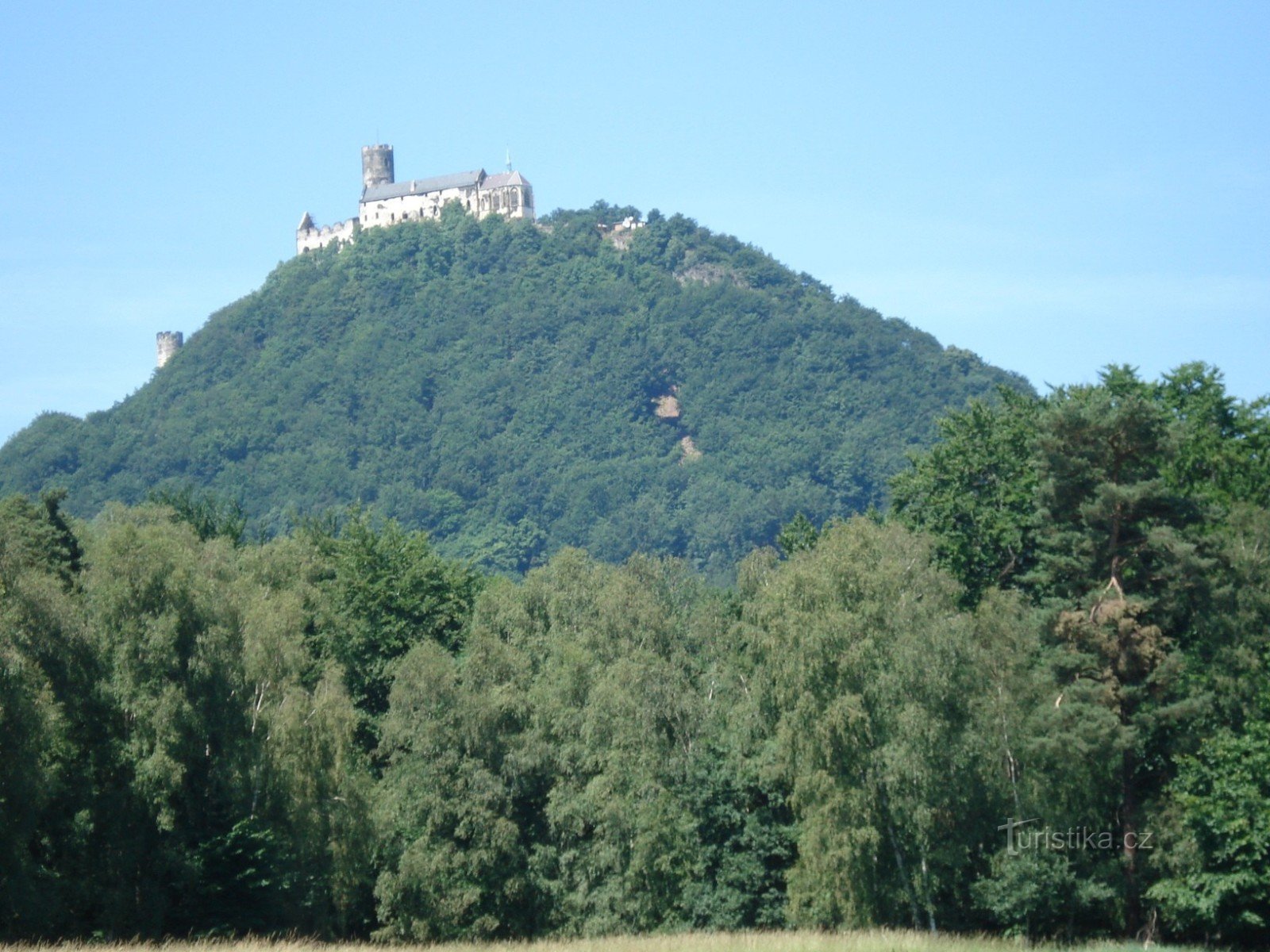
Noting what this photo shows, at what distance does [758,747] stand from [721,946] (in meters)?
14.0

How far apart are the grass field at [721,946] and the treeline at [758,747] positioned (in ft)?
11.0

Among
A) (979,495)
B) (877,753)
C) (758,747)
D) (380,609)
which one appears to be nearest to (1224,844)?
(877,753)

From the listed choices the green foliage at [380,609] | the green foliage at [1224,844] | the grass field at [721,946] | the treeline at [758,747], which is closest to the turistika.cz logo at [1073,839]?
the treeline at [758,747]

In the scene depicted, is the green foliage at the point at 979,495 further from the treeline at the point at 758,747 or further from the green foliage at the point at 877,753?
the green foliage at the point at 877,753

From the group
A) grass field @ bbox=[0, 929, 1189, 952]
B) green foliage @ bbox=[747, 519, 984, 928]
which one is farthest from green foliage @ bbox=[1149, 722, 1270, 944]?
green foliage @ bbox=[747, 519, 984, 928]

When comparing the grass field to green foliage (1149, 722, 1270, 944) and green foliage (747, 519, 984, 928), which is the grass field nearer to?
green foliage (1149, 722, 1270, 944)

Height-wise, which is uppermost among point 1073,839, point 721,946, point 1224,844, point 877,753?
point 877,753

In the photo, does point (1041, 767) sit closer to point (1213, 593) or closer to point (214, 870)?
point (1213, 593)

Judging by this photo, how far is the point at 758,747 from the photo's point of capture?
149 ft

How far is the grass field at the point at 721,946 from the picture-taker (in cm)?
3073

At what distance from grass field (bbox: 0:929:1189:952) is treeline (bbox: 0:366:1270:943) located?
336 cm

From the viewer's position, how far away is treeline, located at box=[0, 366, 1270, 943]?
123 ft

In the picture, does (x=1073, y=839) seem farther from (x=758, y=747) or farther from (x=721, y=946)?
(x=721, y=946)

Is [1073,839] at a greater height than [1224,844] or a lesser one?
lesser
